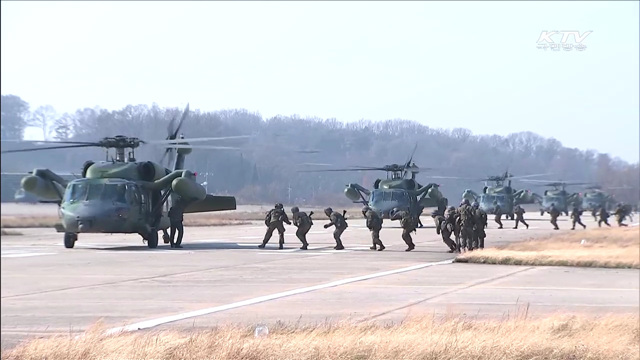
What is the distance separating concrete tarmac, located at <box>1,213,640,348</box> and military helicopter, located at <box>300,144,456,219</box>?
4.79 ft

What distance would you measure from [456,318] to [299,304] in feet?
11.4

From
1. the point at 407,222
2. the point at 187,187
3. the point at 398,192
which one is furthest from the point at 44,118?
the point at 407,222

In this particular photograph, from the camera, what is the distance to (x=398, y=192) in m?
22.5

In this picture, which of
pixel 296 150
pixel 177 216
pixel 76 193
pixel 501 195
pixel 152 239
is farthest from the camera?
pixel 152 239

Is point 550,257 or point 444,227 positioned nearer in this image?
point 550,257

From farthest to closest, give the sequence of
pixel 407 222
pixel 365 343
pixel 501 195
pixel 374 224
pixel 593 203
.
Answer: pixel 593 203 < pixel 407 222 < pixel 374 224 < pixel 501 195 < pixel 365 343

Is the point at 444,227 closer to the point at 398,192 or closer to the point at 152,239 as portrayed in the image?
the point at 398,192

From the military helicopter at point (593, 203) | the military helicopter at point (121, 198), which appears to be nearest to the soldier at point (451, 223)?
the military helicopter at point (121, 198)

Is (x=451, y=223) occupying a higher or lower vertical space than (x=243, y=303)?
higher

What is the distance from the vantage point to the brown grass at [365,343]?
8961 millimetres

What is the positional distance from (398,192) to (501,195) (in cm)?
278

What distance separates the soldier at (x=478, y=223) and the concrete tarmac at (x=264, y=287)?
3.28 feet

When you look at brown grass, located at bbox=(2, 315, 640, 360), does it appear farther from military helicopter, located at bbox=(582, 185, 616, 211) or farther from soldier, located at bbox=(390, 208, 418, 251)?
military helicopter, located at bbox=(582, 185, 616, 211)

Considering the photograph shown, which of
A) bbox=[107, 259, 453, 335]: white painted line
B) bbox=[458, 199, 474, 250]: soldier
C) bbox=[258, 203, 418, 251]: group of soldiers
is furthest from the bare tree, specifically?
bbox=[258, 203, 418, 251]: group of soldiers
